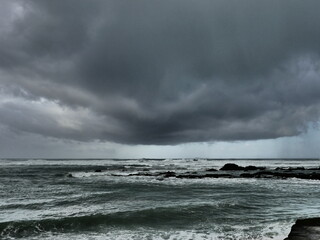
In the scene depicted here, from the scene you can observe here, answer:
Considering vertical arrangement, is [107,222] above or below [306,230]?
below

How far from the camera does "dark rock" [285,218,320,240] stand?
43.3 ft

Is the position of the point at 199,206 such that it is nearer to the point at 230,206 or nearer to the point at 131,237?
the point at 230,206

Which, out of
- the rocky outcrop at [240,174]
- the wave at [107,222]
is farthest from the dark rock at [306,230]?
the rocky outcrop at [240,174]

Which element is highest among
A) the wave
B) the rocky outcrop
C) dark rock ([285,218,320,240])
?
the rocky outcrop

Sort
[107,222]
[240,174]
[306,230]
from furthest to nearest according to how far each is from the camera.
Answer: [240,174]
[107,222]
[306,230]

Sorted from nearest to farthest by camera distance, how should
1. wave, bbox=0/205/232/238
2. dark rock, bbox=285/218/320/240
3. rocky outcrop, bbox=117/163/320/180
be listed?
dark rock, bbox=285/218/320/240 → wave, bbox=0/205/232/238 → rocky outcrop, bbox=117/163/320/180

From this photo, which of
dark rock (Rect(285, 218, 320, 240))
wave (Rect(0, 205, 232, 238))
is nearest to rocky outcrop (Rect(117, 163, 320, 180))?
wave (Rect(0, 205, 232, 238))

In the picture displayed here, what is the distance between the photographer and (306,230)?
46.9 feet

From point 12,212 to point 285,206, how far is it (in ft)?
65.9

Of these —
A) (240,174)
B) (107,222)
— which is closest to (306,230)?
(107,222)

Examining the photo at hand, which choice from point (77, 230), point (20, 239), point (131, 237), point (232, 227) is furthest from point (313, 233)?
point (20, 239)

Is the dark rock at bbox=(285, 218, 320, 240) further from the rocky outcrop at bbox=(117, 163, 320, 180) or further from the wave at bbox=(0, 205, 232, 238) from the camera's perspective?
the rocky outcrop at bbox=(117, 163, 320, 180)

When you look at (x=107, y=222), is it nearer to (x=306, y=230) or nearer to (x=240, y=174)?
(x=306, y=230)

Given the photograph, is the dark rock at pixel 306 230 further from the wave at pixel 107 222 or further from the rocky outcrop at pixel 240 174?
the rocky outcrop at pixel 240 174
